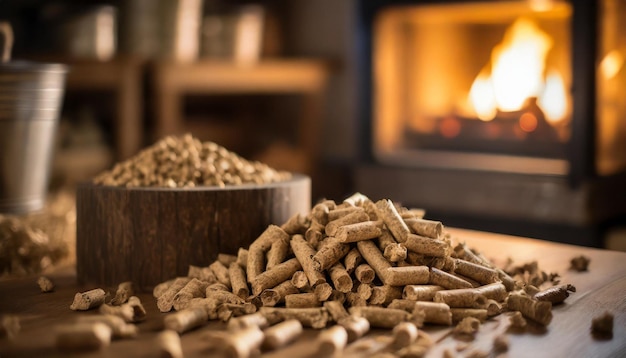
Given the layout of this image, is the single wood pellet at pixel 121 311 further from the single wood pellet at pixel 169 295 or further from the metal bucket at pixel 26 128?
the metal bucket at pixel 26 128

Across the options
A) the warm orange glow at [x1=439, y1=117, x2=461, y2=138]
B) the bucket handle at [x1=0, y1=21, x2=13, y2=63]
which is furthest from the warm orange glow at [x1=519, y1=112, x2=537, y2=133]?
the bucket handle at [x1=0, y1=21, x2=13, y2=63]

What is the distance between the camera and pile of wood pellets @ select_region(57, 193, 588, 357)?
120cm

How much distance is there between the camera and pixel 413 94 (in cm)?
380

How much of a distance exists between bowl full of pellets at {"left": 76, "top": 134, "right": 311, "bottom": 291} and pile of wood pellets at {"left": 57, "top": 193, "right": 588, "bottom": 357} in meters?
0.05

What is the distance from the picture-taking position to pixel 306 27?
457cm

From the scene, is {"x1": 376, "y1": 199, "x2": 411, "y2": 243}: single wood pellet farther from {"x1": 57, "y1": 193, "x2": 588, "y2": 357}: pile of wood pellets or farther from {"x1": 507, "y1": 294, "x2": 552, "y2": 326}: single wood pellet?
{"x1": 507, "y1": 294, "x2": 552, "y2": 326}: single wood pellet

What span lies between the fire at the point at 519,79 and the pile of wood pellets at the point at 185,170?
1854mm

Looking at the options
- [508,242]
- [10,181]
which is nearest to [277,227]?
[508,242]

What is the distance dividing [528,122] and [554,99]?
14 centimetres

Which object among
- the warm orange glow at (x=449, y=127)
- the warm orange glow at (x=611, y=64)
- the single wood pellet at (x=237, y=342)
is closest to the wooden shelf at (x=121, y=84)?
the warm orange glow at (x=449, y=127)

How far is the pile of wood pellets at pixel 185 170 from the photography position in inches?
63.3

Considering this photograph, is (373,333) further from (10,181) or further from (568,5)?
(568,5)

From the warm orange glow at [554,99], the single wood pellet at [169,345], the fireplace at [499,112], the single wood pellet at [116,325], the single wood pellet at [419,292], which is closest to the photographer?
the single wood pellet at [169,345]

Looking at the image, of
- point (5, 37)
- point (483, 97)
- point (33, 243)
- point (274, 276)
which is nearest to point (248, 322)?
point (274, 276)
